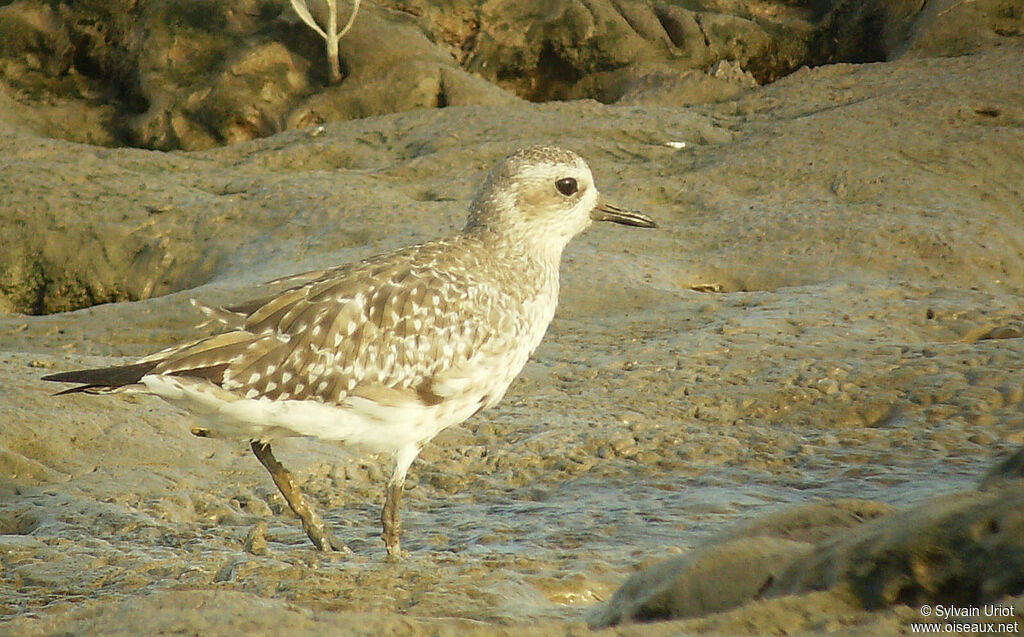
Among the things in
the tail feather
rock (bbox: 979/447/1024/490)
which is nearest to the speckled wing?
the tail feather

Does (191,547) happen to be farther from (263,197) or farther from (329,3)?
(329,3)

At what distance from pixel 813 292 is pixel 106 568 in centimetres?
603

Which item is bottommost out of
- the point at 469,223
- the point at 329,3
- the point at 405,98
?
the point at 405,98

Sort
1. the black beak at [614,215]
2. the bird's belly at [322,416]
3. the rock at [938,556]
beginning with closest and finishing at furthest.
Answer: the rock at [938,556], the bird's belly at [322,416], the black beak at [614,215]

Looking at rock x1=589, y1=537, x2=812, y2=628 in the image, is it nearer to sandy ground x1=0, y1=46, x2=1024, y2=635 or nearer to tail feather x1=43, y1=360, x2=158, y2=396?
sandy ground x1=0, y1=46, x2=1024, y2=635

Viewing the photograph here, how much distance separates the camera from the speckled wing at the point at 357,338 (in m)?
4.64

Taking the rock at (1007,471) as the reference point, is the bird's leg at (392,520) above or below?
below

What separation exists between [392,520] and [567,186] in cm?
190

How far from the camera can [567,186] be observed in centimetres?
565

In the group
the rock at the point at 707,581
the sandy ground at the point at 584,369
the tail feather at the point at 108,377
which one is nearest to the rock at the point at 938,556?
the sandy ground at the point at 584,369

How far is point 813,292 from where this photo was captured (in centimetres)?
886

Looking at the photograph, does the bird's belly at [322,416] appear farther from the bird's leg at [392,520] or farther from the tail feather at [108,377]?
the bird's leg at [392,520]

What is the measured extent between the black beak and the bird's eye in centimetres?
24

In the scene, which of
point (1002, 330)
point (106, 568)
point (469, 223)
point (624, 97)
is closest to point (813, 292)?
point (1002, 330)
